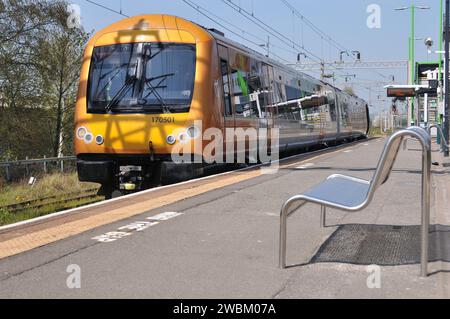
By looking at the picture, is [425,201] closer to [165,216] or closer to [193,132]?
[165,216]

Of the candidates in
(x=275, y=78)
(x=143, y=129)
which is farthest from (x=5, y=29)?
(x=143, y=129)

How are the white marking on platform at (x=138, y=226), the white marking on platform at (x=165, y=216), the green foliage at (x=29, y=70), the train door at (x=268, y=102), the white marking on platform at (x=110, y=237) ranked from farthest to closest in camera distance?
the green foliage at (x=29, y=70) < the train door at (x=268, y=102) < the white marking on platform at (x=165, y=216) < the white marking on platform at (x=138, y=226) < the white marking on platform at (x=110, y=237)

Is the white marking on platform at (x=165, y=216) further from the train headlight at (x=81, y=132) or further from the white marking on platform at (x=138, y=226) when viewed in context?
the train headlight at (x=81, y=132)

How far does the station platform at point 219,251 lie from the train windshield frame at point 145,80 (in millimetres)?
2216

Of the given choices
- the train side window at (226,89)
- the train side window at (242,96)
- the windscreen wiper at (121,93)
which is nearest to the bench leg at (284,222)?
the windscreen wiper at (121,93)

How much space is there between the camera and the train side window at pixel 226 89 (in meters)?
11.2

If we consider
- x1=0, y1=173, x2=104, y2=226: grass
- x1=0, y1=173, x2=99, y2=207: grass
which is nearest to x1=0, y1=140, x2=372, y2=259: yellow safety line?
x1=0, y1=173, x2=104, y2=226: grass

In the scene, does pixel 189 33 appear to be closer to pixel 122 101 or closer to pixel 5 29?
pixel 122 101

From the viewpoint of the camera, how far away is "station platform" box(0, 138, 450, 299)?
13.9ft

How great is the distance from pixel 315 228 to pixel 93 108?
5.49 meters

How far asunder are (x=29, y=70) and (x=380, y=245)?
2149 cm

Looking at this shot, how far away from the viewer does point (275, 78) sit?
16.3 meters

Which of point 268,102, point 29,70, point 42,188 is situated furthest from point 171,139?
point 29,70
